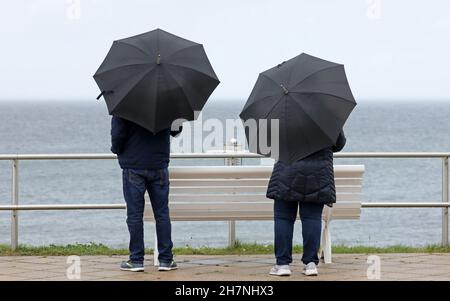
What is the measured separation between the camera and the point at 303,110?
975cm

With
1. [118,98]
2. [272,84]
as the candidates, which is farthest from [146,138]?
[272,84]

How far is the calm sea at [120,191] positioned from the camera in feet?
83.6

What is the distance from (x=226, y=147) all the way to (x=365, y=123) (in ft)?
289

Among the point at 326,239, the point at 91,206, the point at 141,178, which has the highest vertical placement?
the point at 141,178

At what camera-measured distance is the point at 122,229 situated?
26375 mm

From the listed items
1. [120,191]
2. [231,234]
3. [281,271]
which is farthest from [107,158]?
[120,191]

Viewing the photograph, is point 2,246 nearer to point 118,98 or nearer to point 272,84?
point 118,98

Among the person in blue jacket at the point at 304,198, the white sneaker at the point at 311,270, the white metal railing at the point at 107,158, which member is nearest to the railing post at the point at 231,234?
the white metal railing at the point at 107,158

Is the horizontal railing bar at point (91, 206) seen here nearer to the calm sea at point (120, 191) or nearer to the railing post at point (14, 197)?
the railing post at point (14, 197)

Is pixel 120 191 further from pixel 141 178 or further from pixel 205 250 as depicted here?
pixel 141 178

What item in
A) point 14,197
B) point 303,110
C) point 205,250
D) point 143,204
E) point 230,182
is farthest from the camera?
point 14,197

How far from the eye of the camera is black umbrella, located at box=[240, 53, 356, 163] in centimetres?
973

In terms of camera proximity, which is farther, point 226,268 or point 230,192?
point 230,192

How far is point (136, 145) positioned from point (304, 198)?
1.44 metres
